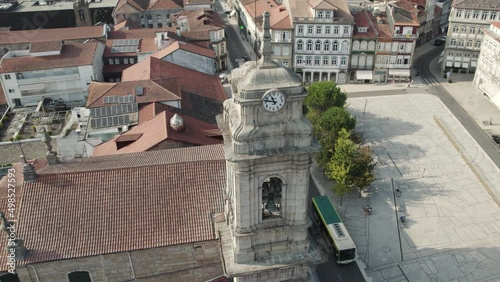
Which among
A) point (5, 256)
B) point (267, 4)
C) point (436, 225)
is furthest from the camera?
point (267, 4)

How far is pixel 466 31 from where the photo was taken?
9419 centimetres

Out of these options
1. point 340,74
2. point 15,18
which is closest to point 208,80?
point 340,74

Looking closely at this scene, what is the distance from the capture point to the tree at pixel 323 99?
73.5 m

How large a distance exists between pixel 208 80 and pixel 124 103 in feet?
56.0

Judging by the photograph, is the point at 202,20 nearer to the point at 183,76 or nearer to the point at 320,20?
the point at 320,20

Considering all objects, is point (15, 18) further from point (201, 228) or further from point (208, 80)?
point (201, 228)

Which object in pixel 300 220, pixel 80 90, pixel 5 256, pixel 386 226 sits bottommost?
pixel 386 226

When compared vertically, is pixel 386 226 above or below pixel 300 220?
below

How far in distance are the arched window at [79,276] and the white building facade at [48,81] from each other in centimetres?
5421

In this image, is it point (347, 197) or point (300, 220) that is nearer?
point (300, 220)

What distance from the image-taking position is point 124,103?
60.0 metres

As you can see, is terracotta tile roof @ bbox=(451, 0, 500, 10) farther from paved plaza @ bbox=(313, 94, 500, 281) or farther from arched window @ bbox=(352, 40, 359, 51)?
paved plaza @ bbox=(313, 94, 500, 281)

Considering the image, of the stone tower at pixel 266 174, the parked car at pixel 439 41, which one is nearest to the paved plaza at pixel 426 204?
the stone tower at pixel 266 174

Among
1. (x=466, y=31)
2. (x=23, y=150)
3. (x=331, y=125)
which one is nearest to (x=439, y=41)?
(x=466, y=31)
